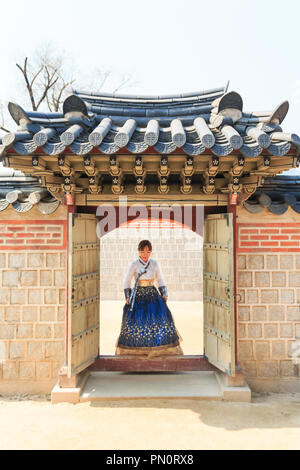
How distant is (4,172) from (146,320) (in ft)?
10.5

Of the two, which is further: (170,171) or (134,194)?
(134,194)

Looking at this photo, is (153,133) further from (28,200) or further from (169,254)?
(169,254)

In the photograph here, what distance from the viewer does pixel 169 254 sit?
13391 mm

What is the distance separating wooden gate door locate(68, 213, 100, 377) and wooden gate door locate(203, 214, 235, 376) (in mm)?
1672

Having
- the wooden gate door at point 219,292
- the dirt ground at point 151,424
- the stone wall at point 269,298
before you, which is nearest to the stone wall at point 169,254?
the wooden gate door at point 219,292

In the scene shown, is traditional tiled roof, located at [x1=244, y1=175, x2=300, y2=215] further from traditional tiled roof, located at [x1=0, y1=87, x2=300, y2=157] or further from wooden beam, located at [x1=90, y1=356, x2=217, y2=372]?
wooden beam, located at [x1=90, y1=356, x2=217, y2=372]

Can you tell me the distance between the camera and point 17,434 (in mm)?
3746

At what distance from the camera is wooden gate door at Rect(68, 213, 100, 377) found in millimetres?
4449

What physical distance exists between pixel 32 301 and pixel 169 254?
8777 mm

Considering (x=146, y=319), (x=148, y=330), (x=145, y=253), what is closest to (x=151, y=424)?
(x=148, y=330)

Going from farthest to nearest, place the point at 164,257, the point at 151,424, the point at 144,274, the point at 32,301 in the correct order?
the point at 164,257 → the point at 144,274 → the point at 32,301 → the point at 151,424

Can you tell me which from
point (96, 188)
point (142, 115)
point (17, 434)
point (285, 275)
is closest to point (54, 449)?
point (17, 434)

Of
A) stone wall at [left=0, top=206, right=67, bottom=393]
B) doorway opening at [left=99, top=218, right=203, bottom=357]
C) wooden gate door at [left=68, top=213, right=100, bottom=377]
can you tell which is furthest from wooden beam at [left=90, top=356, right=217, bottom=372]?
doorway opening at [left=99, top=218, right=203, bottom=357]
